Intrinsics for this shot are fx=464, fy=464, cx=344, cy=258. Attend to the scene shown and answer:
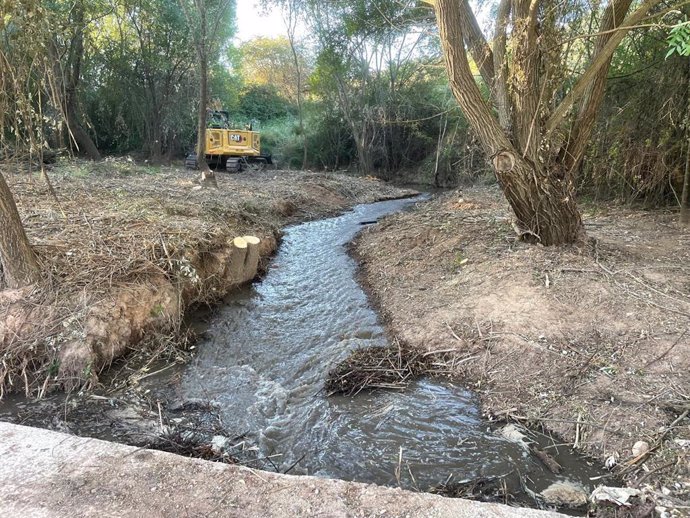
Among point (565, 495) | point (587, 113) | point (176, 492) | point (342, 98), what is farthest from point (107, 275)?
point (342, 98)

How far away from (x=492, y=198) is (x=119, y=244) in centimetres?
942

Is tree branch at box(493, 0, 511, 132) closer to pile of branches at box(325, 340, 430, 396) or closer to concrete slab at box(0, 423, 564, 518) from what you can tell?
pile of branches at box(325, 340, 430, 396)

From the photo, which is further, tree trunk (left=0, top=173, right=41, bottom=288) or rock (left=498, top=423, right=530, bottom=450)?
tree trunk (left=0, top=173, right=41, bottom=288)

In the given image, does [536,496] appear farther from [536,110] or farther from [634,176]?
[634,176]

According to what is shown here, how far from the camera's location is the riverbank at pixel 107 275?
13.4 ft

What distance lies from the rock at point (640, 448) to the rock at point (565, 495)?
473mm

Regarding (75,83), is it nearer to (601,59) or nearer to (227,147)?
(227,147)

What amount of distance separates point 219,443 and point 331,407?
0.96 meters

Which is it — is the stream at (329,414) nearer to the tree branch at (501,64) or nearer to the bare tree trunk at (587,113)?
the tree branch at (501,64)

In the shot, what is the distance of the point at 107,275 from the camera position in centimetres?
Result: 477

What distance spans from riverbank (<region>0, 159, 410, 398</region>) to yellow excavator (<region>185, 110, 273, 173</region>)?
858 cm

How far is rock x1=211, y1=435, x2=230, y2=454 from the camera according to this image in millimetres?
3236

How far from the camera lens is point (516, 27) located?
5121mm

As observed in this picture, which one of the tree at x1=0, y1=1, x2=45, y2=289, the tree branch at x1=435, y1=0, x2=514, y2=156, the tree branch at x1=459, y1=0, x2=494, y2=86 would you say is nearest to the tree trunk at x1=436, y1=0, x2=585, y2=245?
the tree branch at x1=435, y1=0, x2=514, y2=156
